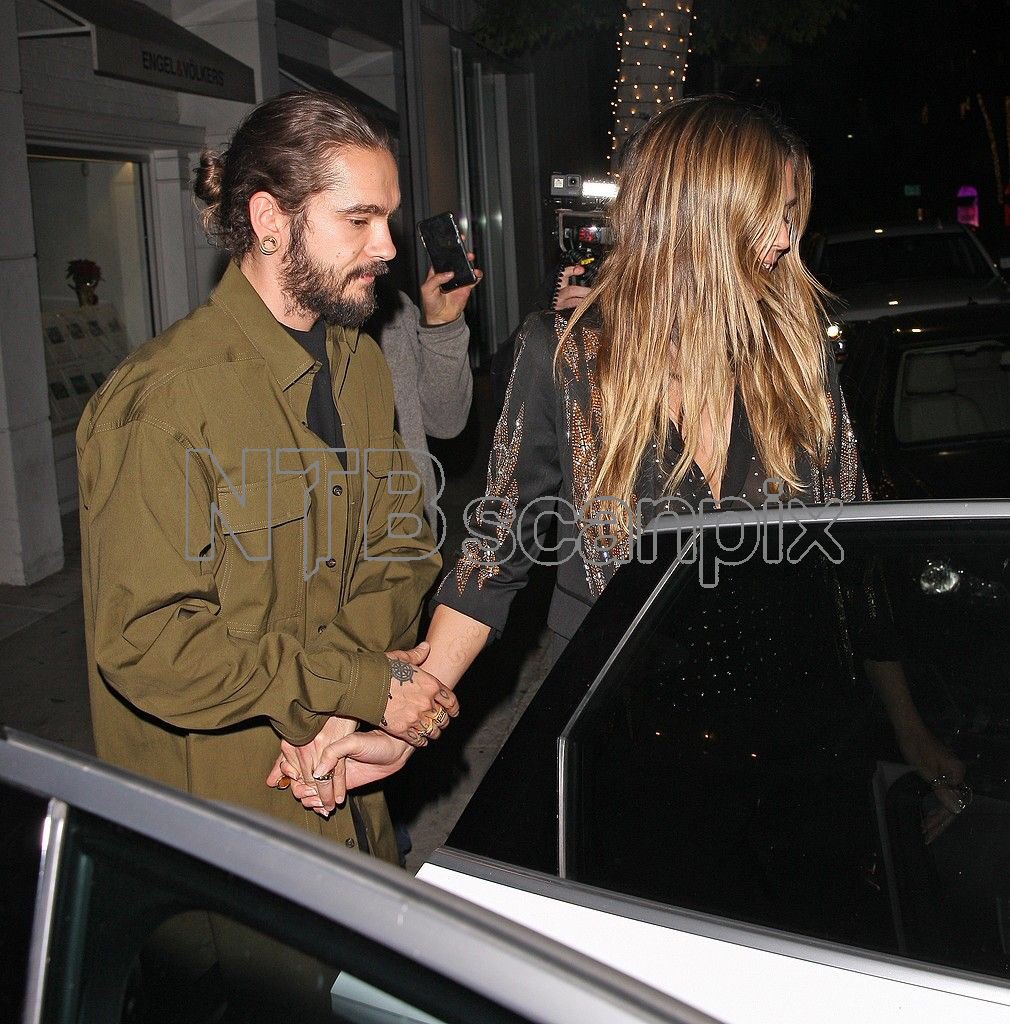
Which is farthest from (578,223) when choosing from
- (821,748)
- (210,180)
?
(821,748)

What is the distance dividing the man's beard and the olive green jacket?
0.07 m

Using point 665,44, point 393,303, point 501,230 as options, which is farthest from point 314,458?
point 501,230

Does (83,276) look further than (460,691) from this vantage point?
Yes

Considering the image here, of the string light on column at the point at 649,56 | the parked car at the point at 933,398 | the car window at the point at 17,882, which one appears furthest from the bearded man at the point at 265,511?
the string light on column at the point at 649,56

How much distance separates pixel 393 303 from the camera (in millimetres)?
4152

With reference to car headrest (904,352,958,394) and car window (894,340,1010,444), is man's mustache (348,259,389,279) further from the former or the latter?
car headrest (904,352,958,394)

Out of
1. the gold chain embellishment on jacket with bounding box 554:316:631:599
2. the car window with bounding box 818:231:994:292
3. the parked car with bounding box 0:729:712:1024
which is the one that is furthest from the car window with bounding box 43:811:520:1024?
the car window with bounding box 818:231:994:292

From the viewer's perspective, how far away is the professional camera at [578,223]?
4.37m

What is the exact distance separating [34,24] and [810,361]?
622 cm

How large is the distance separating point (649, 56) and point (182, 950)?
262 inches

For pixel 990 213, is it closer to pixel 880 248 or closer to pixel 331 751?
pixel 880 248

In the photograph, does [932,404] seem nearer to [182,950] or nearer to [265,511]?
[265,511]

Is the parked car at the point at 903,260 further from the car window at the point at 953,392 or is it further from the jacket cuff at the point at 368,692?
the jacket cuff at the point at 368,692

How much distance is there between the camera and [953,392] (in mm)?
5027
